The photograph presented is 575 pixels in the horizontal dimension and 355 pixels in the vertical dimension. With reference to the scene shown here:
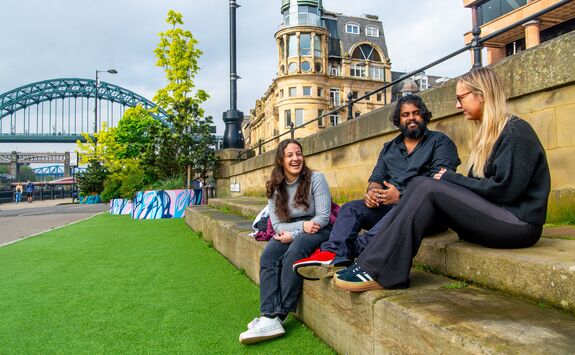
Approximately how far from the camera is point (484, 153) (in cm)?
233

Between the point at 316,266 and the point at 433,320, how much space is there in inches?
45.4

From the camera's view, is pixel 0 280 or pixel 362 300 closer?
pixel 362 300

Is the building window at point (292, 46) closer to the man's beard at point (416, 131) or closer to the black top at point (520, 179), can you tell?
the man's beard at point (416, 131)

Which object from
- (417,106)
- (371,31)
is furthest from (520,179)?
(371,31)

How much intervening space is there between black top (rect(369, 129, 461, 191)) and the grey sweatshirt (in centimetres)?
42

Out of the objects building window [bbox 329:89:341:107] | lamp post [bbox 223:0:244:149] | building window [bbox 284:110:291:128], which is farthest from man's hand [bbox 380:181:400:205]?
building window [bbox 329:89:341:107]

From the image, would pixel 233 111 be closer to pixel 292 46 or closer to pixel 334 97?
pixel 292 46

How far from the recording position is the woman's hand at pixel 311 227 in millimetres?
3100

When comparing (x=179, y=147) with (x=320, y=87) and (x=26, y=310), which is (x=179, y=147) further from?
(x=320, y=87)

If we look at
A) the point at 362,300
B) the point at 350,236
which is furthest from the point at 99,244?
the point at 362,300

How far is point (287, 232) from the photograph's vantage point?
3174 millimetres

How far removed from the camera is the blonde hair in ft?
7.50

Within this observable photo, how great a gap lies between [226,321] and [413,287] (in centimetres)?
155

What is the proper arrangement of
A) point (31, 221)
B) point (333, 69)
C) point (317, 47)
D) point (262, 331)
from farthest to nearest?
point (333, 69)
point (317, 47)
point (31, 221)
point (262, 331)
